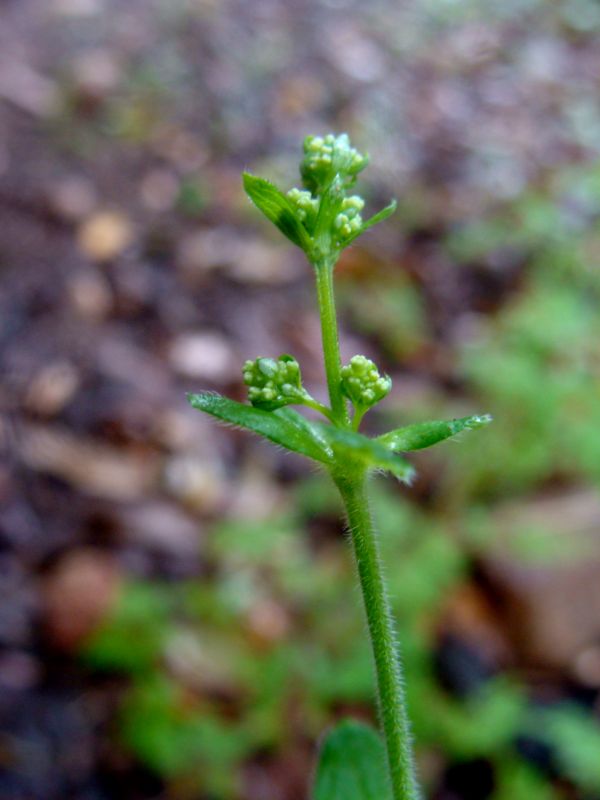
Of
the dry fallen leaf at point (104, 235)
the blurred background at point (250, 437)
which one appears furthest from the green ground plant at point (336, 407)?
the dry fallen leaf at point (104, 235)

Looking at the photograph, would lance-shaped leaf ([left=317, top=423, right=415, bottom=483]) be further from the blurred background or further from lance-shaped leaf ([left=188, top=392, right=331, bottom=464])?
the blurred background

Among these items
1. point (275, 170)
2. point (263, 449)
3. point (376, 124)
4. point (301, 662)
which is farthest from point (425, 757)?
point (376, 124)

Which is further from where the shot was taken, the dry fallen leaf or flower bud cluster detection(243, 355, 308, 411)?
the dry fallen leaf

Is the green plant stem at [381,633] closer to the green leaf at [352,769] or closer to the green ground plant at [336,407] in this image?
the green ground plant at [336,407]

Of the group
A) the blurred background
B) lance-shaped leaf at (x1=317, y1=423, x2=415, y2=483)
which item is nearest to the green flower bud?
lance-shaped leaf at (x1=317, y1=423, x2=415, y2=483)

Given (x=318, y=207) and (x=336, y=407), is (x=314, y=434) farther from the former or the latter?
(x=318, y=207)

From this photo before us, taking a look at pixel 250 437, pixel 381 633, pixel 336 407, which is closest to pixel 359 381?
pixel 336 407
